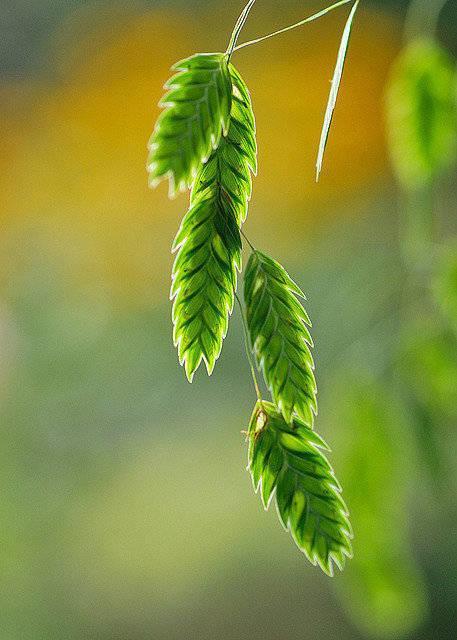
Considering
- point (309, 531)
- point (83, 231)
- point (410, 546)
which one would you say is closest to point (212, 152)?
point (309, 531)

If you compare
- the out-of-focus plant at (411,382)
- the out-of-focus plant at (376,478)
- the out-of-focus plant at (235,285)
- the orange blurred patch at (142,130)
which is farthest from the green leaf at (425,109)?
the orange blurred patch at (142,130)

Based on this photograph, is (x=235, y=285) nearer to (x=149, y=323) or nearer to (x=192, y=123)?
(x=192, y=123)

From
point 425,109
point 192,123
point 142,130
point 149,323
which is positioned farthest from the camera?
point 142,130

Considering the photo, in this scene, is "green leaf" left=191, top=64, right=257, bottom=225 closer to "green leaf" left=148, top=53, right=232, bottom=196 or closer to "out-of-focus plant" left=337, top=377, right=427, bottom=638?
"green leaf" left=148, top=53, right=232, bottom=196

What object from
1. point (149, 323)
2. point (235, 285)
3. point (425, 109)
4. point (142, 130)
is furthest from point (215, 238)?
point (142, 130)

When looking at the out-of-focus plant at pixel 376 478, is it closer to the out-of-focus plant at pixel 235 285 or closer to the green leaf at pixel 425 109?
the green leaf at pixel 425 109

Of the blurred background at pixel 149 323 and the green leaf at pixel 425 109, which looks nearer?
the green leaf at pixel 425 109

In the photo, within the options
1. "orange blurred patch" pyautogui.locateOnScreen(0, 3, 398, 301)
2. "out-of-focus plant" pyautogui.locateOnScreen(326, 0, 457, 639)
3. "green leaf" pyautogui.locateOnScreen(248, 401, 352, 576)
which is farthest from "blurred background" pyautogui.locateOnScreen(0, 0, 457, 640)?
"green leaf" pyautogui.locateOnScreen(248, 401, 352, 576)

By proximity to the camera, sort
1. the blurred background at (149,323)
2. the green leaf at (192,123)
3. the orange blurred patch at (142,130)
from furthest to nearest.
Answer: the orange blurred patch at (142,130) < the blurred background at (149,323) < the green leaf at (192,123)
